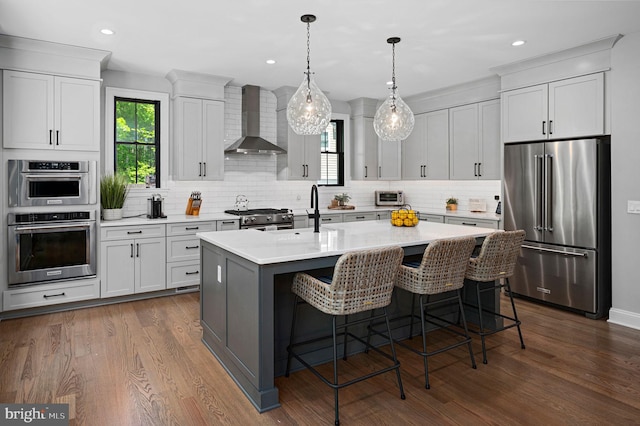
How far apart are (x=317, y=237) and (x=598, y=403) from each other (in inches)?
84.2

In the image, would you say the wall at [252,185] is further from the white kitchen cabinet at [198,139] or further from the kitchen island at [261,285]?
the kitchen island at [261,285]

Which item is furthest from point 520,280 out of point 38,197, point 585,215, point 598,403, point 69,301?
point 38,197

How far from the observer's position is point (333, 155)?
7.14 meters

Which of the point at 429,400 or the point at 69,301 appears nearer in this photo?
the point at 429,400

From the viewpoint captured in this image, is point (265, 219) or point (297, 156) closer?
point (265, 219)

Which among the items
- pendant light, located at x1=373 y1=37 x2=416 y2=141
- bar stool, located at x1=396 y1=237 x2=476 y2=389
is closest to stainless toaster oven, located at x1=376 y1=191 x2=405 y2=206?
pendant light, located at x1=373 y1=37 x2=416 y2=141

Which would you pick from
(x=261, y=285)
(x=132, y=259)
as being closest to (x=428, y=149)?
(x=132, y=259)

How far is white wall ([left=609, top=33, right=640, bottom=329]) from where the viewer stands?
13.0ft

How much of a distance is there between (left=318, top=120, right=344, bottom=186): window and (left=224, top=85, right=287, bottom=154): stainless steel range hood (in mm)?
1187

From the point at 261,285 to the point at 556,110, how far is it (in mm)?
3879

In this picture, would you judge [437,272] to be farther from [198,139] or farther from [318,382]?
[198,139]

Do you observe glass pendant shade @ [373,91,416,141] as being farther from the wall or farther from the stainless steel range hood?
the wall

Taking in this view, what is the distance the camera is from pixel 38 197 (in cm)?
425

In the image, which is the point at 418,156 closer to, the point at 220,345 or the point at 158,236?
the point at 158,236
